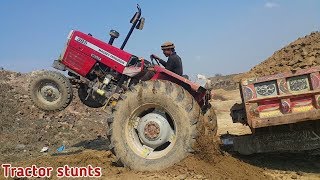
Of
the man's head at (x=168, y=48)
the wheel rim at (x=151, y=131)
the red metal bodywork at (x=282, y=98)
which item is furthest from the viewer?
the man's head at (x=168, y=48)

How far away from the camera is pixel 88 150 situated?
8352mm

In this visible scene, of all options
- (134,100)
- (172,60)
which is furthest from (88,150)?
(172,60)

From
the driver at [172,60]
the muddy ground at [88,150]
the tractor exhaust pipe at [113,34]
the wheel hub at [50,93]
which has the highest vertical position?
the tractor exhaust pipe at [113,34]

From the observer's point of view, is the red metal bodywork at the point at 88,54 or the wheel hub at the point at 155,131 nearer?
the wheel hub at the point at 155,131

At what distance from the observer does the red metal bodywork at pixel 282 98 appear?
5820 mm

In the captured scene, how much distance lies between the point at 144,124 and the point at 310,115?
103 inches

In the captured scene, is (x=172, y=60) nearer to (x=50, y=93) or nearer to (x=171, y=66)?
(x=171, y=66)

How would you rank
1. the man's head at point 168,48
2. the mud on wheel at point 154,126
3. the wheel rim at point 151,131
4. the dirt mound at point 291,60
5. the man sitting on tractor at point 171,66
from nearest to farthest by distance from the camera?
the mud on wheel at point 154,126 < the wheel rim at point 151,131 < the dirt mound at point 291,60 < the man sitting on tractor at point 171,66 < the man's head at point 168,48

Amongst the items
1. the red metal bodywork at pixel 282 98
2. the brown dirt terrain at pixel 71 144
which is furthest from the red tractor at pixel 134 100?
the red metal bodywork at pixel 282 98

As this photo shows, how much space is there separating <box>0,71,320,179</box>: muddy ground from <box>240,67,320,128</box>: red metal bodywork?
2.94ft

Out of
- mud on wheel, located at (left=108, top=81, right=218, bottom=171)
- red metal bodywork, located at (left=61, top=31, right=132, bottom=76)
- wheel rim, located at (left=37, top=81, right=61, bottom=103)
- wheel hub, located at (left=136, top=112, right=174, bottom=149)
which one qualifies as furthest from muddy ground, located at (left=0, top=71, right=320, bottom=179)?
red metal bodywork, located at (left=61, top=31, right=132, bottom=76)

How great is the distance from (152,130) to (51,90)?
9.30 ft

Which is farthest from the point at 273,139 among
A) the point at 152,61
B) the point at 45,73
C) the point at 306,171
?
the point at 45,73

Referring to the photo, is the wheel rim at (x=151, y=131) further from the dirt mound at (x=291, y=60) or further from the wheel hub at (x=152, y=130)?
the dirt mound at (x=291, y=60)
